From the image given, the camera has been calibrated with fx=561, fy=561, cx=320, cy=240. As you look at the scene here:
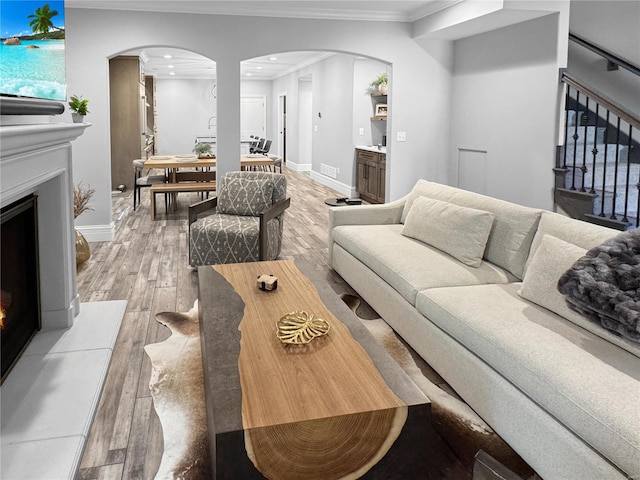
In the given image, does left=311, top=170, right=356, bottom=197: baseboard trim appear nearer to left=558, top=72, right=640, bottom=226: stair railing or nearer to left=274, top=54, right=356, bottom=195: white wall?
left=274, top=54, right=356, bottom=195: white wall

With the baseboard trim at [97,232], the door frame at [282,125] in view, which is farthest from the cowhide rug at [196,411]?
the door frame at [282,125]

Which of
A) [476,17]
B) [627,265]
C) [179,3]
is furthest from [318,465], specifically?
[179,3]

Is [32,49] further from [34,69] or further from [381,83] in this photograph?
[381,83]

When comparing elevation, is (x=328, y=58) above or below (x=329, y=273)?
above

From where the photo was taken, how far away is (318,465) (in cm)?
185

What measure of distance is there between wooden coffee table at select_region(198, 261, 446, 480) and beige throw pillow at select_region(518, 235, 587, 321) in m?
0.85

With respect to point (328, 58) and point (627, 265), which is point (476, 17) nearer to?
point (627, 265)

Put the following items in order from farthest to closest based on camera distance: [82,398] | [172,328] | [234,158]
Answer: [234,158]
[172,328]
[82,398]

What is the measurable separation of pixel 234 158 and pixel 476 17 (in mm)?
3002

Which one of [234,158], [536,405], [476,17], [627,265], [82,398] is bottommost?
[82,398]

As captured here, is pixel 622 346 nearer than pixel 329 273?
Yes

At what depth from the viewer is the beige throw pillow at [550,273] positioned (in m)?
2.57

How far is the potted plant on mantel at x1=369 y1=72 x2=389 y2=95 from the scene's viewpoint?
8859mm

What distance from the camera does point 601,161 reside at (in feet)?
18.9
